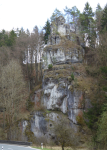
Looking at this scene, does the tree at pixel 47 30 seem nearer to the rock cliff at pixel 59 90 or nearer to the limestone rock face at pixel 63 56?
the rock cliff at pixel 59 90

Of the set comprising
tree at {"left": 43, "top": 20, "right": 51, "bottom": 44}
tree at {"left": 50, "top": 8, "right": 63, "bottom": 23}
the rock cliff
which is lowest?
the rock cliff

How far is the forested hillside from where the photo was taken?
2509 cm

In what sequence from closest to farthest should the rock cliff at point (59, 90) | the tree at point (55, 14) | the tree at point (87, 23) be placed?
1. the rock cliff at point (59, 90)
2. the tree at point (87, 23)
3. the tree at point (55, 14)

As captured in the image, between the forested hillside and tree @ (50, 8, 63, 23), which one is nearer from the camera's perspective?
the forested hillside

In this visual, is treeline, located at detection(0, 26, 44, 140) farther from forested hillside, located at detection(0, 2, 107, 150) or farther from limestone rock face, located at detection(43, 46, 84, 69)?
limestone rock face, located at detection(43, 46, 84, 69)

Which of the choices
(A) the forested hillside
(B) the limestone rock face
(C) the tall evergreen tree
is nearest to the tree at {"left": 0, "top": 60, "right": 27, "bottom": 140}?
(A) the forested hillside

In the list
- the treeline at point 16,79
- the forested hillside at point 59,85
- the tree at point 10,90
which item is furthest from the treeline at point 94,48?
the tree at point 10,90

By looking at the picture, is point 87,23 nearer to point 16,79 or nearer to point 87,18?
point 87,18

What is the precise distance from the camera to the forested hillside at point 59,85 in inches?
988

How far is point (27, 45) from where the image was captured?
39031 millimetres

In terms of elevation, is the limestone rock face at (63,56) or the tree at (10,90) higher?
the limestone rock face at (63,56)

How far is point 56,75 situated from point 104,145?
16.4 metres

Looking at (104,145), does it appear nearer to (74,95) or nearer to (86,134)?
(86,134)

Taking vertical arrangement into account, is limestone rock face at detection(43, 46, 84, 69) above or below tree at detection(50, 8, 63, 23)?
below
